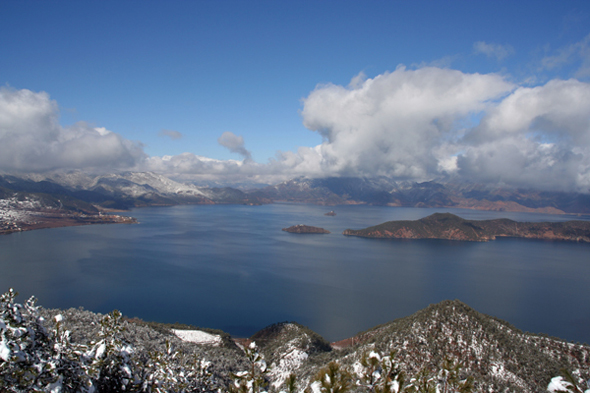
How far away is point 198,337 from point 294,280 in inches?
1593

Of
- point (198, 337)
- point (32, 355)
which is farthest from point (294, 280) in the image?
point (32, 355)

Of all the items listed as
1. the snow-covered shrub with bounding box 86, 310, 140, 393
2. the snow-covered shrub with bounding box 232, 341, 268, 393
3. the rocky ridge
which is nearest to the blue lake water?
the rocky ridge

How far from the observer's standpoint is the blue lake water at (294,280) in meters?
55.3

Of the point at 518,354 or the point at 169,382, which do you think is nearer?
the point at 169,382

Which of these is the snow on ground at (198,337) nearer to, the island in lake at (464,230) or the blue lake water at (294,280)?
the blue lake water at (294,280)

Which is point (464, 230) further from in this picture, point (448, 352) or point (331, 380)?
point (331, 380)

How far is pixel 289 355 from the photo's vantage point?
104 feet

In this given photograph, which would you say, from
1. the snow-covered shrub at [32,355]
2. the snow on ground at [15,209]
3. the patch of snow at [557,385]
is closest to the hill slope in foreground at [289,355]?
the snow-covered shrub at [32,355]

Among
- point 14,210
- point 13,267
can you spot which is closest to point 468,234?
point 13,267

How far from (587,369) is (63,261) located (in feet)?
352

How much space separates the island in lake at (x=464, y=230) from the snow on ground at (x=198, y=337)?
393 ft

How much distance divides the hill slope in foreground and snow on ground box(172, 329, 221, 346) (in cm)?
12

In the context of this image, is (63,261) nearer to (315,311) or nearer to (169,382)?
(315,311)

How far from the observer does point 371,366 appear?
538cm
